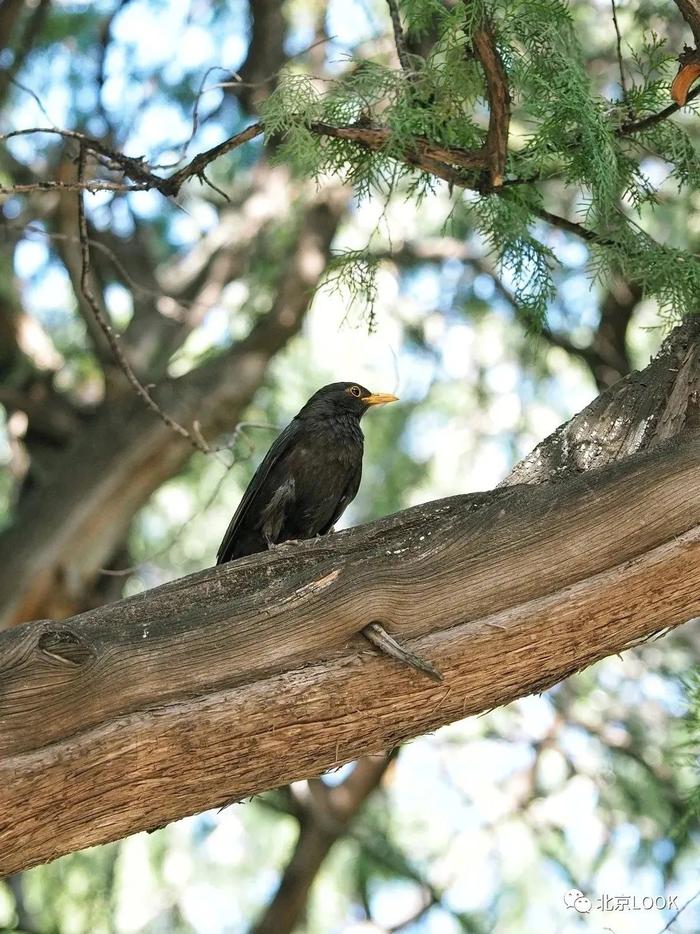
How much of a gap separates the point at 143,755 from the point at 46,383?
6.25 metres

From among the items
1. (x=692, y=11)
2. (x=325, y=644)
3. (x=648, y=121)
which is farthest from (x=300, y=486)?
(x=692, y=11)

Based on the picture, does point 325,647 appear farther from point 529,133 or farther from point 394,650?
point 529,133

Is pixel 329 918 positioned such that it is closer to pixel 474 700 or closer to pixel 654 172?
pixel 654 172

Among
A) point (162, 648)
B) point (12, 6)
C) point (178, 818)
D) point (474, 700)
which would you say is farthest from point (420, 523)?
point (12, 6)

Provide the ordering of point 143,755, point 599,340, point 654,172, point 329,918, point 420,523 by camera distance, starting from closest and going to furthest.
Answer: point 143,755 → point 420,523 → point 599,340 → point 654,172 → point 329,918

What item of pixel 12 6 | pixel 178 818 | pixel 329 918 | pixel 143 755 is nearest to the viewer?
pixel 143 755

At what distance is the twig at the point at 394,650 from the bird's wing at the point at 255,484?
252cm

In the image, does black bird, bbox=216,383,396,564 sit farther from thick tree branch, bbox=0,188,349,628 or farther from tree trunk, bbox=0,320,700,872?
tree trunk, bbox=0,320,700,872

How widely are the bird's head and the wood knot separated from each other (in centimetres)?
309

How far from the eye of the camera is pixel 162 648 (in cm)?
249

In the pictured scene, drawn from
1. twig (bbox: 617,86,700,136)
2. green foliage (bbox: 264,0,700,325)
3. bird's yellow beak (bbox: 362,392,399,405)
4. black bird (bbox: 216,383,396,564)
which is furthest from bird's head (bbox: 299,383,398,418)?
twig (bbox: 617,86,700,136)

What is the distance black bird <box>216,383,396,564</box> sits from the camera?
5207 millimetres

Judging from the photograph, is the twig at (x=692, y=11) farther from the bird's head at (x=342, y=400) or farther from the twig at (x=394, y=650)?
the bird's head at (x=342, y=400)

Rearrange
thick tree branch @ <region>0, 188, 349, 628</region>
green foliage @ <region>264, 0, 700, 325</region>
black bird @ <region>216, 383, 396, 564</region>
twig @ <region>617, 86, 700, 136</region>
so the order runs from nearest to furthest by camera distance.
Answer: green foliage @ <region>264, 0, 700, 325</region>
twig @ <region>617, 86, 700, 136</region>
black bird @ <region>216, 383, 396, 564</region>
thick tree branch @ <region>0, 188, 349, 628</region>
